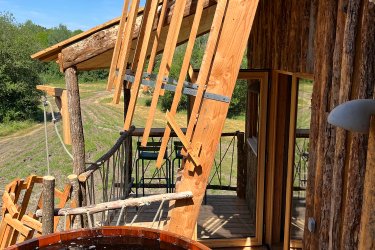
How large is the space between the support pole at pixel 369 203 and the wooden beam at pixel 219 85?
52.1 inches

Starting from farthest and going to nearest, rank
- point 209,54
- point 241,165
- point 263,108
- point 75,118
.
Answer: point 241,165
point 263,108
point 75,118
point 209,54

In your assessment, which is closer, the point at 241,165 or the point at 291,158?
the point at 291,158

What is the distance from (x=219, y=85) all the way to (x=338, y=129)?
87cm

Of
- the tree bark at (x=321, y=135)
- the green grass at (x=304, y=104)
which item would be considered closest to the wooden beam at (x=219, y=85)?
the tree bark at (x=321, y=135)

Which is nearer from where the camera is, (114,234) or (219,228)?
(114,234)

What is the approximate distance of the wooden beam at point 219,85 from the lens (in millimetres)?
2756

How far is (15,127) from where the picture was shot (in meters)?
26.1

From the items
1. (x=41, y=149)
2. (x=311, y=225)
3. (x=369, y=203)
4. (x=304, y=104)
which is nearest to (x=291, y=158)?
(x=304, y=104)

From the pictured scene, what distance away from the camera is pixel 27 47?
28.8m

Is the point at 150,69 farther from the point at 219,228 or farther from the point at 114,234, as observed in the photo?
the point at 219,228

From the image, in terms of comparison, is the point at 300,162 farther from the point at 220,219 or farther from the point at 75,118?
the point at 75,118

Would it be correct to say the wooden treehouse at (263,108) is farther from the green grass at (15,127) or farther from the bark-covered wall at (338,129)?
the green grass at (15,127)

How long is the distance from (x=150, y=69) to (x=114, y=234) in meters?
1.40

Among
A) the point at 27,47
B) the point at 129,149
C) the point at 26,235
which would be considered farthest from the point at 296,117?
the point at 27,47
